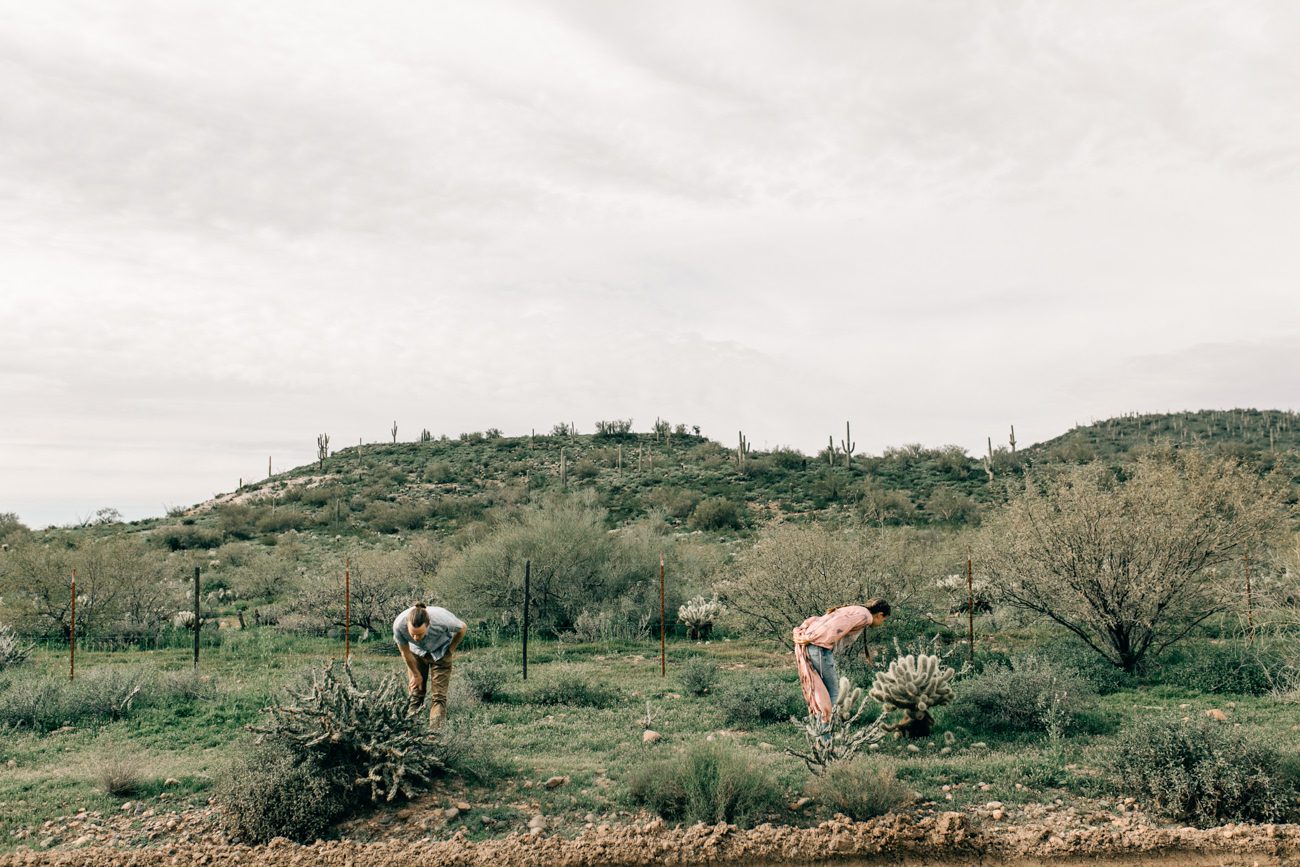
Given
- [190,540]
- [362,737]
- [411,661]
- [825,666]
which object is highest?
[190,540]

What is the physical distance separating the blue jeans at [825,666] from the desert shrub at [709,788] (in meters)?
1.15

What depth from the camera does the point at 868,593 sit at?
15328mm

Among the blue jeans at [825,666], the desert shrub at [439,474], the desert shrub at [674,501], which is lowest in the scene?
the blue jeans at [825,666]

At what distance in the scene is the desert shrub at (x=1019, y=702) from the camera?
9.70 meters

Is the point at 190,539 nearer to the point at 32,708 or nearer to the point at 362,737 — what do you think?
the point at 32,708

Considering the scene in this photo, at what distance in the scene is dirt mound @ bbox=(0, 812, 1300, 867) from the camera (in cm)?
655

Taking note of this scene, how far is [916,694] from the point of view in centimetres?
940

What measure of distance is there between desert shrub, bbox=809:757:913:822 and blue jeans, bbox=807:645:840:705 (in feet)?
3.37

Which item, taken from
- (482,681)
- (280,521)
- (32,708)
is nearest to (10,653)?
(32,708)

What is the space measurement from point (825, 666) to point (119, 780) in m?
6.43

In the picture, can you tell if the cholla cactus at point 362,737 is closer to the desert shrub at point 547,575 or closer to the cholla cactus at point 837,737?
the cholla cactus at point 837,737

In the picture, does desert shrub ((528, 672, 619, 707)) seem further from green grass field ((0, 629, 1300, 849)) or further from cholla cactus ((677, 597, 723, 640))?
cholla cactus ((677, 597, 723, 640))

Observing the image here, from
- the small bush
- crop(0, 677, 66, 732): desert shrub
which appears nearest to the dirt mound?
crop(0, 677, 66, 732): desert shrub

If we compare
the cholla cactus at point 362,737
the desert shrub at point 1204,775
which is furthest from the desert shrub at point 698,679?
the desert shrub at point 1204,775
